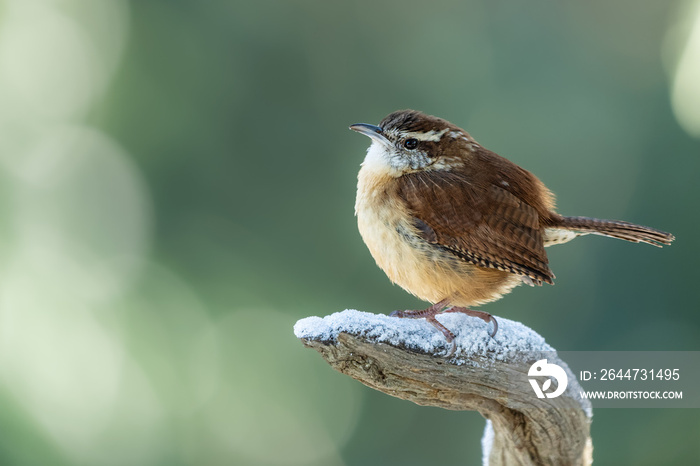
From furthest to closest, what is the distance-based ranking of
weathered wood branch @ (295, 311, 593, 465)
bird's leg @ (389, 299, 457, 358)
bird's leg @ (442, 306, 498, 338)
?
bird's leg @ (442, 306, 498, 338) → bird's leg @ (389, 299, 457, 358) → weathered wood branch @ (295, 311, 593, 465)

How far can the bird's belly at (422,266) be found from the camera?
8.48 feet

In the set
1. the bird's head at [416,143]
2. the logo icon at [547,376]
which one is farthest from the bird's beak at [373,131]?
the logo icon at [547,376]

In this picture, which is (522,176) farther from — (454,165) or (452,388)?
(452,388)

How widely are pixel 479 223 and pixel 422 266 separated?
0.86 ft

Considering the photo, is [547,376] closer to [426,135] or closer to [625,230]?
[625,230]

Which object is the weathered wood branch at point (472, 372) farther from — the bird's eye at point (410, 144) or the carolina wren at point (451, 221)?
the bird's eye at point (410, 144)

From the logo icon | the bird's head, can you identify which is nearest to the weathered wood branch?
the logo icon

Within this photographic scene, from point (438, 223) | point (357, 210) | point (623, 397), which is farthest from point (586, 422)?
point (357, 210)

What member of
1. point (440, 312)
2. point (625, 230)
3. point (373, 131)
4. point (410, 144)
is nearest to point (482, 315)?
point (440, 312)

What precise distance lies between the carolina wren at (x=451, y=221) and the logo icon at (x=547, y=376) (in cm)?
20

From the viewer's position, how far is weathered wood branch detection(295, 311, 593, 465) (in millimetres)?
2393

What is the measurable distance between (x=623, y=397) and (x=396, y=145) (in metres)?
1.31

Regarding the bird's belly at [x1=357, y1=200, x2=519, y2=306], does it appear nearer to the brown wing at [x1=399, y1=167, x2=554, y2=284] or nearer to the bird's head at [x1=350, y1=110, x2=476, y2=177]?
the brown wing at [x1=399, y1=167, x2=554, y2=284]

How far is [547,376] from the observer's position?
2.61m
